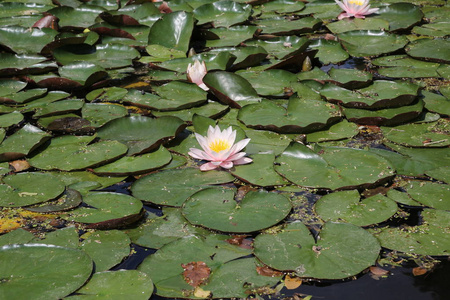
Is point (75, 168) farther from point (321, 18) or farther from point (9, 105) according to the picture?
point (321, 18)

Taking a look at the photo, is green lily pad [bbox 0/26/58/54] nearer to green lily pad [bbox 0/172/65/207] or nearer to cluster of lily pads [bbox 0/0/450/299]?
cluster of lily pads [bbox 0/0/450/299]

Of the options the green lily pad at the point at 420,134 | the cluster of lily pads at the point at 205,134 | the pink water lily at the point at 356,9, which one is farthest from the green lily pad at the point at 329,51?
the green lily pad at the point at 420,134

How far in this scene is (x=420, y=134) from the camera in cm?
338

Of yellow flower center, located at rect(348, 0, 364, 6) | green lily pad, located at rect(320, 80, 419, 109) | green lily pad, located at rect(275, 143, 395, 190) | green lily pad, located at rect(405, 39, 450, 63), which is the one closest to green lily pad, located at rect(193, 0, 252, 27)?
yellow flower center, located at rect(348, 0, 364, 6)

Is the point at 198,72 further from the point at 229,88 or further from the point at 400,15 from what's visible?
the point at 400,15

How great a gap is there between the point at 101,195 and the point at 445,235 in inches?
68.1

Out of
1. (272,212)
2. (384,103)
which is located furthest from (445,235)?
(384,103)

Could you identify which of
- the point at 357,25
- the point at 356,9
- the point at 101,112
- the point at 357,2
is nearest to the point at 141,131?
the point at 101,112

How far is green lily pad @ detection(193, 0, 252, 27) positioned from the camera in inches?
219

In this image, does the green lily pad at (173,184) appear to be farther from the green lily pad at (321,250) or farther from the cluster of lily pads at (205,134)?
the green lily pad at (321,250)

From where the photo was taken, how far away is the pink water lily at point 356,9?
546 cm

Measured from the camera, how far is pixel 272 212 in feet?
8.57

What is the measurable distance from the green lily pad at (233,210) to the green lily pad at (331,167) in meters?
0.27

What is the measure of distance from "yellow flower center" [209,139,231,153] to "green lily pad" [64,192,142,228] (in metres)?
0.58
